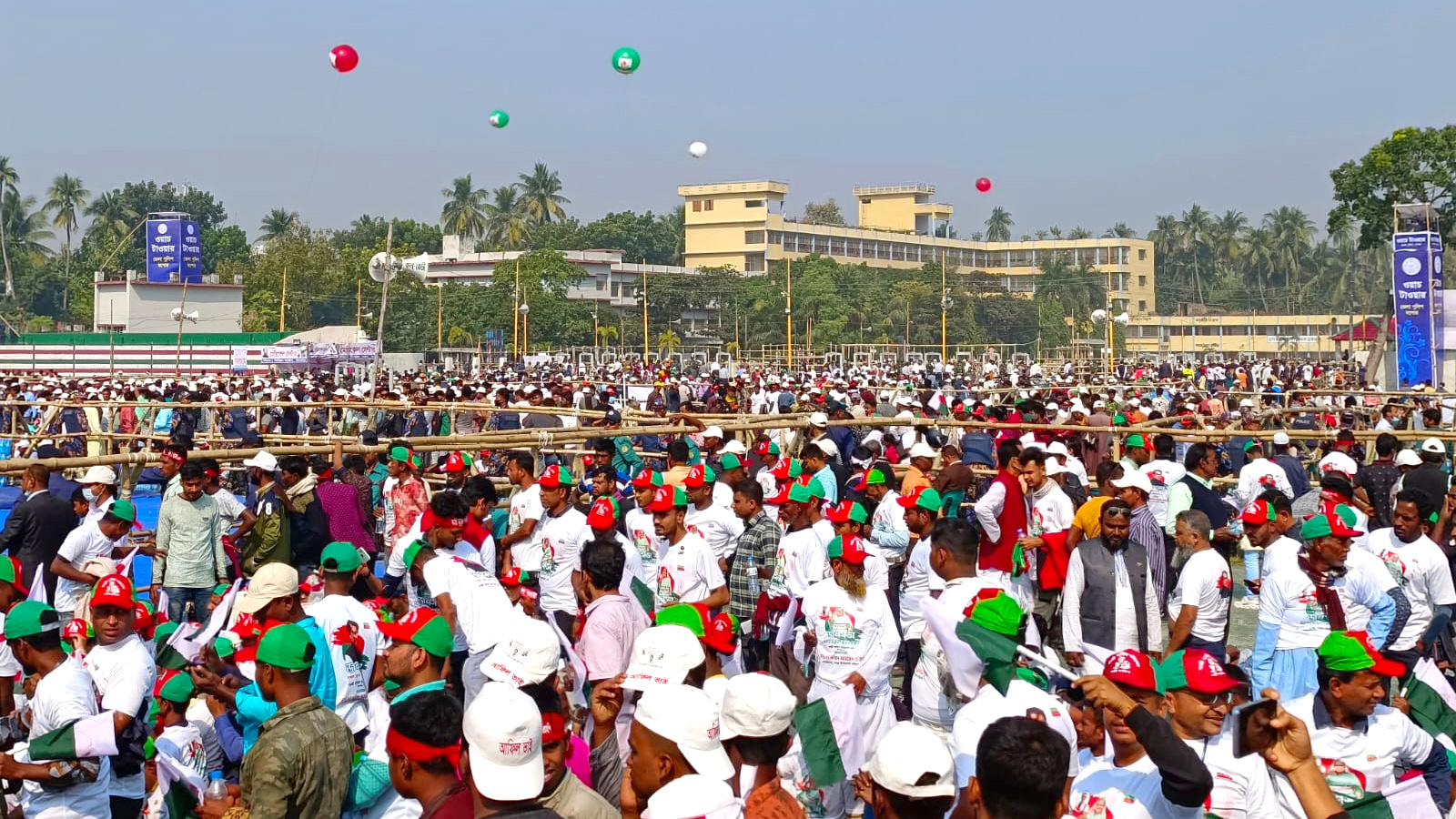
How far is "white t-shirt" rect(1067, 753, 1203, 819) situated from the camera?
15.1ft

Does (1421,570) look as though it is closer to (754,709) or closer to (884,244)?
(754,709)

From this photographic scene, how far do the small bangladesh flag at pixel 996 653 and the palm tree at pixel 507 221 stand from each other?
116 meters

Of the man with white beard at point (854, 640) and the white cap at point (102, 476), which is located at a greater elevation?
the white cap at point (102, 476)

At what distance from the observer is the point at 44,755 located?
18.0ft

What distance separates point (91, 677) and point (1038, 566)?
6.27 meters

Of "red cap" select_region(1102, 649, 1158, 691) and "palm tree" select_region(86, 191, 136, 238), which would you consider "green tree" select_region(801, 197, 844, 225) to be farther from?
"red cap" select_region(1102, 649, 1158, 691)

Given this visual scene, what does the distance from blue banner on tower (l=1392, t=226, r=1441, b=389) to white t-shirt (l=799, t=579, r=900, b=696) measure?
33.2 m

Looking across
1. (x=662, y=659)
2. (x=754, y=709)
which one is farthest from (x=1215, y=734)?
(x=662, y=659)

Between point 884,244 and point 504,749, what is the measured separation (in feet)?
406

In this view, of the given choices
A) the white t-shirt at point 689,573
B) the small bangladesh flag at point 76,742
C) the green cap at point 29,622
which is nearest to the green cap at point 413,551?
the white t-shirt at point 689,573

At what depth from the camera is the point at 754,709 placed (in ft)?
15.3

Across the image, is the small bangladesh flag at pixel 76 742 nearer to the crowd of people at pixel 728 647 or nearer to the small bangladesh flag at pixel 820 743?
the crowd of people at pixel 728 647

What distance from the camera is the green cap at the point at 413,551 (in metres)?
7.96

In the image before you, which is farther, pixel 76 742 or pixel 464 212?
pixel 464 212
